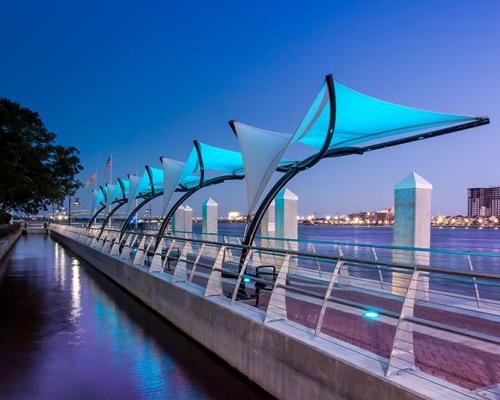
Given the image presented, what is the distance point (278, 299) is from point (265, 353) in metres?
0.75

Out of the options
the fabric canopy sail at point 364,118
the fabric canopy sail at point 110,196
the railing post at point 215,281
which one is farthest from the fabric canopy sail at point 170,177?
the fabric canopy sail at point 110,196

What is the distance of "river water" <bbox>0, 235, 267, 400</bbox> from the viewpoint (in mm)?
6242

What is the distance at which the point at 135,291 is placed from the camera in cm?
1320

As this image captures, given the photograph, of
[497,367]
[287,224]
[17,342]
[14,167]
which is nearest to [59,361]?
[17,342]

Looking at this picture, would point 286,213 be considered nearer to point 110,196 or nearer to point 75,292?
point 75,292

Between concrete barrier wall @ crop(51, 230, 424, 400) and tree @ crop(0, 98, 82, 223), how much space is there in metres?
17.4

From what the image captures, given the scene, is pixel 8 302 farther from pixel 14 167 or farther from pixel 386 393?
pixel 14 167

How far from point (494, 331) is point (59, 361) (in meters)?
6.43

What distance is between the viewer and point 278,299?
648cm

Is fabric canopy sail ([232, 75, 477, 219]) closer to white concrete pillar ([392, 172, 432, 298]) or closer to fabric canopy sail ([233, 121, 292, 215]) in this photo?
fabric canopy sail ([233, 121, 292, 215])

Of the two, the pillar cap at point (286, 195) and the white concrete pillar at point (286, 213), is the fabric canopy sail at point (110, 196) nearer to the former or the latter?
the white concrete pillar at point (286, 213)

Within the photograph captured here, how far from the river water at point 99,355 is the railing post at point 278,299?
942 mm

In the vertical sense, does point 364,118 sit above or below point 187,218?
above

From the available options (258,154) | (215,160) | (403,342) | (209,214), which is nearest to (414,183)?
(258,154)
